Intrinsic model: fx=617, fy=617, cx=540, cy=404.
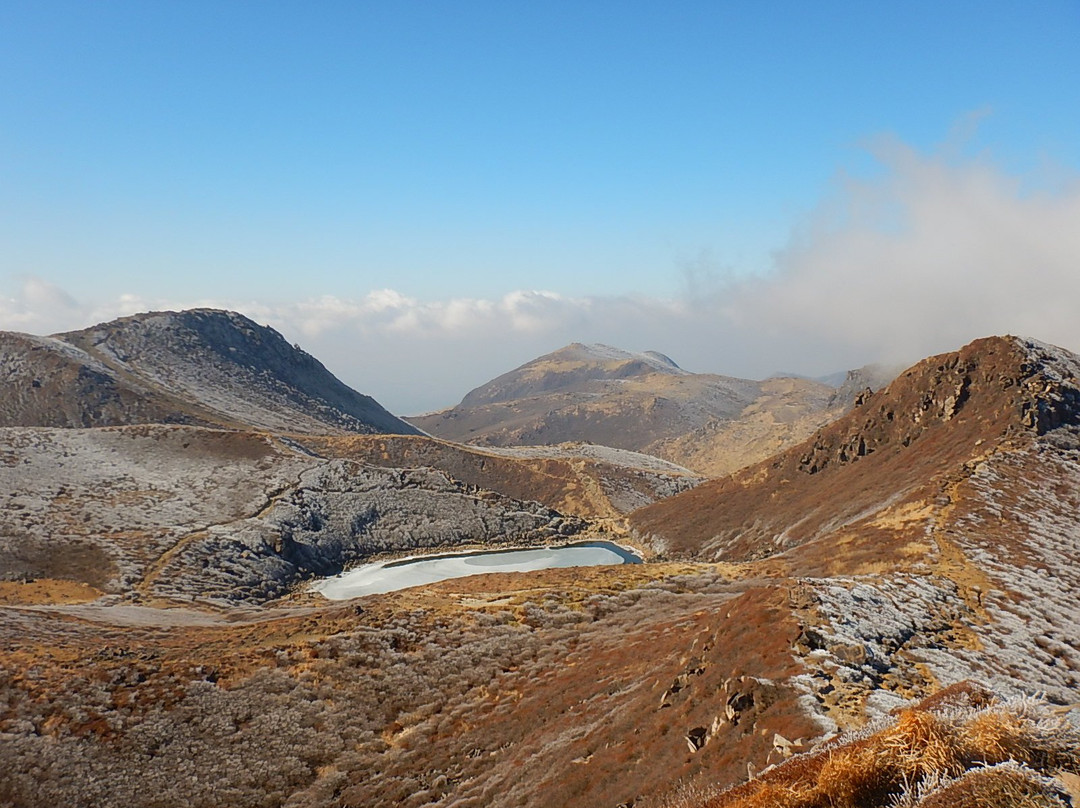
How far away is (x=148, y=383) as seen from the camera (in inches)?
6220

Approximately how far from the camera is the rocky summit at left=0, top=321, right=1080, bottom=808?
54.0 feet

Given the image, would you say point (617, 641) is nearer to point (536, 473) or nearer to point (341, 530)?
point (341, 530)

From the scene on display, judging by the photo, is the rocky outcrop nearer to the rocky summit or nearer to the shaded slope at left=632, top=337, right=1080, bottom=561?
the rocky summit

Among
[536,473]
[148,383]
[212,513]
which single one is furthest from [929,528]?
[148,383]

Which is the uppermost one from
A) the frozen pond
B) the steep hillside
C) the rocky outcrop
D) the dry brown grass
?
the steep hillside

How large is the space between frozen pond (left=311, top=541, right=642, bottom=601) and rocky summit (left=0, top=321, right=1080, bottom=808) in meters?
4.73

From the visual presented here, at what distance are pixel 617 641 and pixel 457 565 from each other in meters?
54.2

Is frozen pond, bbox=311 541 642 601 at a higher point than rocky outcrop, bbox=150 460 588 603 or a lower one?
lower

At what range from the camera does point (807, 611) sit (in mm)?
23594

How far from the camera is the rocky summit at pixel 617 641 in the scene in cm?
1645

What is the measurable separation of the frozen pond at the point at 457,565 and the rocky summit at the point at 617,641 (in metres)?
4.73

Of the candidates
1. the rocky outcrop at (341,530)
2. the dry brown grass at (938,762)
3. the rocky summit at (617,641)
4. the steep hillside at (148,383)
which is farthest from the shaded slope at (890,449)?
the steep hillside at (148,383)

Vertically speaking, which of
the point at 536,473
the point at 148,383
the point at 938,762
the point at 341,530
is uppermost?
the point at 148,383

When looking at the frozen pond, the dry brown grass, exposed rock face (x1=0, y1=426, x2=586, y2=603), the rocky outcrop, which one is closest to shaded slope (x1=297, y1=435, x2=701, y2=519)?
the rocky outcrop
